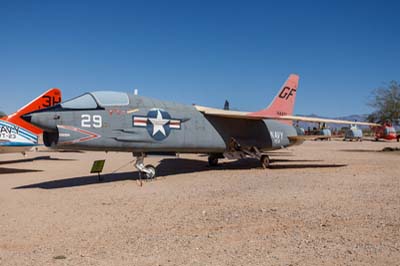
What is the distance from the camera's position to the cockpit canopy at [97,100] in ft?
31.5

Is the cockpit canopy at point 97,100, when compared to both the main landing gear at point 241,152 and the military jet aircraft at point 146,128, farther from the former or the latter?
the main landing gear at point 241,152

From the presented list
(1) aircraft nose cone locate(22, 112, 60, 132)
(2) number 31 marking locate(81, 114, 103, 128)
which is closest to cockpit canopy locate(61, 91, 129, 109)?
(2) number 31 marking locate(81, 114, 103, 128)

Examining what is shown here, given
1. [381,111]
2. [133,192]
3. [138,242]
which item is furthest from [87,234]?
[381,111]

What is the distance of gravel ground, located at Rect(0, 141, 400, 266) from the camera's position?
4289mm

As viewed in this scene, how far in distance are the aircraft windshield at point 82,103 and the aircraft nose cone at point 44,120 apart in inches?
19.1

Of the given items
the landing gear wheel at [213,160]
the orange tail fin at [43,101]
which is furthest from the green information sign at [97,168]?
the orange tail fin at [43,101]

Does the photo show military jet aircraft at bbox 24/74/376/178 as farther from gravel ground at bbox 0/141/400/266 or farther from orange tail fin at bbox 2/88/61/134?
orange tail fin at bbox 2/88/61/134

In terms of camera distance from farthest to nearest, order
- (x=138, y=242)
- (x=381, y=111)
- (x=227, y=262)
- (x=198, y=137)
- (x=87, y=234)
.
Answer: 1. (x=381, y=111)
2. (x=198, y=137)
3. (x=87, y=234)
4. (x=138, y=242)
5. (x=227, y=262)

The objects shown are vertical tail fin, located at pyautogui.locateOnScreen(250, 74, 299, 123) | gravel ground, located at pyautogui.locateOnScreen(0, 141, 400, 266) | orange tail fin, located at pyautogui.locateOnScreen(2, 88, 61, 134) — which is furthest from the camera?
orange tail fin, located at pyautogui.locateOnScreen(2, 88, 61, 134)

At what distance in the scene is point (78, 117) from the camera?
948 centimetres

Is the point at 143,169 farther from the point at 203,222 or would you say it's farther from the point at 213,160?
the point at 203,222

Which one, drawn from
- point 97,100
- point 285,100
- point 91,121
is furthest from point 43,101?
Result: point 285,100

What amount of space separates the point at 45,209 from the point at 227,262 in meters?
4.48

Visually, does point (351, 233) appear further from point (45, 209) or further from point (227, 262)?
point (45, 209)
